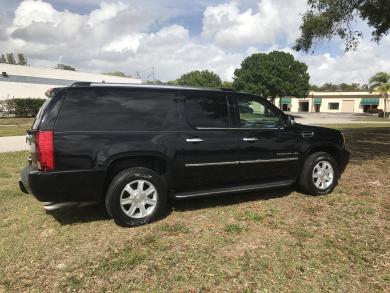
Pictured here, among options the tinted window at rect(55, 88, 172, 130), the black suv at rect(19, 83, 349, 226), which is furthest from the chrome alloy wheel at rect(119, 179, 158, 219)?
the tinted window at rect(55, 88, 172, 130)

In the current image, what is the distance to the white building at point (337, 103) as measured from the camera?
7925 cm

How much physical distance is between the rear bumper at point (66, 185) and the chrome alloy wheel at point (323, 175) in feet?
11.6

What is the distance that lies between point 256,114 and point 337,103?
83780 mm

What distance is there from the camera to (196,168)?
5223 mm

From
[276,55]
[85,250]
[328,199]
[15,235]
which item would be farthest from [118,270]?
Result: [276,55]

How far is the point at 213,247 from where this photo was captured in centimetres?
429

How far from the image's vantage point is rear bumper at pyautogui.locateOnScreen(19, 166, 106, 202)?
4.48 m

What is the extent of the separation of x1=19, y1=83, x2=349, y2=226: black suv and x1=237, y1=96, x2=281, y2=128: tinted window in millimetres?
17

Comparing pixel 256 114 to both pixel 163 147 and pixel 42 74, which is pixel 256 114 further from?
pixel 42 74

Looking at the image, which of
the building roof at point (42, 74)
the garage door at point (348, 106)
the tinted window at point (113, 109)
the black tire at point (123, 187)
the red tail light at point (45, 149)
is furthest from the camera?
the garage door at point (348, 106)

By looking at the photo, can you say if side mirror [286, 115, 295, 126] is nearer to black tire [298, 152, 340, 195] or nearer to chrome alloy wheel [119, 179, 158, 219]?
black tire [298, 152, 340, 195]

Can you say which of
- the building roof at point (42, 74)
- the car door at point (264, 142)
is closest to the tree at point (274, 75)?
the building roof at point (42, 74)

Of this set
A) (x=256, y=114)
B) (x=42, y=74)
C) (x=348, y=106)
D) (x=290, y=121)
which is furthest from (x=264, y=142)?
(x=348, y=106)

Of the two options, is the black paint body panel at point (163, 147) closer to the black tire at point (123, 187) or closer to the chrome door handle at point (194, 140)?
the chrome door handle at point (194, 140)
